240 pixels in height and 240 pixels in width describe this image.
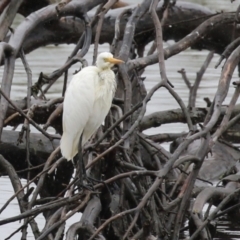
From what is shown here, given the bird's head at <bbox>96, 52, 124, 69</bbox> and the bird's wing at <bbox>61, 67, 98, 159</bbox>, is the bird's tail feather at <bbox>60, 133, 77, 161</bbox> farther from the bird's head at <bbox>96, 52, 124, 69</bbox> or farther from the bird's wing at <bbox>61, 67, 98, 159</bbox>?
the bird's head at <bbox>96, 52, 124, 69</bbox>

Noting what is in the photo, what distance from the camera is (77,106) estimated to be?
6473 mm

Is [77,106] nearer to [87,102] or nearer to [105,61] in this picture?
[87,102]

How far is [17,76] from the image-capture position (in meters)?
15.2

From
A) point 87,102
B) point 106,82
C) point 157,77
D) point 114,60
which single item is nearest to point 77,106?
point 87,102

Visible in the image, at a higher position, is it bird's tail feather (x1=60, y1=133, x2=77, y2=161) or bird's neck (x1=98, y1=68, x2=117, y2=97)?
bird's neck (x1=98, y1=68, x2=117, y2=97)

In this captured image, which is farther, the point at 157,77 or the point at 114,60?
A: the point at 157,77

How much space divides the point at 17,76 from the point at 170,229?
9325mm

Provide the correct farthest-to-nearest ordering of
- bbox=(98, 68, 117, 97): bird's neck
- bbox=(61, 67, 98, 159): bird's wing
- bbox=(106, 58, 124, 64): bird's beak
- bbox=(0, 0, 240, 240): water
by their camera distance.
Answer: bbox=(0, 0, 240, 240): water → bbox=(98, 68, 117, 97): bird's neck → bbox=(61, 67, 98, 159): bird's wing → bbox=(106, 58, 124, 64): bird's beak

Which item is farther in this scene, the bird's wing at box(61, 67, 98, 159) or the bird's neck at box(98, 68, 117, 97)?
the bird's neck at box(98, 68, 117, 97)

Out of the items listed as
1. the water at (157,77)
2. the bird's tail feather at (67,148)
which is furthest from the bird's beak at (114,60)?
the water at (157,77)

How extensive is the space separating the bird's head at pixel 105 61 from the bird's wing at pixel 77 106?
65 millimetres

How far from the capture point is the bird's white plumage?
21.2ft

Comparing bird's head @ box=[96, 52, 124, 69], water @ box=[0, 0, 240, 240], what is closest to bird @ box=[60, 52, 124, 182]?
bird's head @ box=[96, 52, 124, 69]

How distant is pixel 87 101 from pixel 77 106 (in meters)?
0.16
